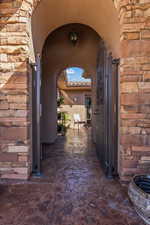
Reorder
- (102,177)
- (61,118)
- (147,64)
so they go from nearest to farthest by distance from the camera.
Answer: (147,64) < (102,177) < (61,118)

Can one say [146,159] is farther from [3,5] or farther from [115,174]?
[3,5]

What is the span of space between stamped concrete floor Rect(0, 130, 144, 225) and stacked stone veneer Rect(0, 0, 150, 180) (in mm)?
271

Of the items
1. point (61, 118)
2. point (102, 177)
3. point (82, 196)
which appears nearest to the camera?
point (82, 196)

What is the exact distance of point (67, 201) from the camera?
1.67 metres

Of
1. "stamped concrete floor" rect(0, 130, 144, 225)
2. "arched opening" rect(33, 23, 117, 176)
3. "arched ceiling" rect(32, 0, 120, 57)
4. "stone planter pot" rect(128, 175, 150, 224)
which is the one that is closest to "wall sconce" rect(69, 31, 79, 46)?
"arched opening" rect(33, 23, 117, 176)

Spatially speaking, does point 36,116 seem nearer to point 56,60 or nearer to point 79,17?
point 79,17

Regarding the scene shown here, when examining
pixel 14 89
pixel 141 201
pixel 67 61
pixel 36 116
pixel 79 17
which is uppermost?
pixel 79 17

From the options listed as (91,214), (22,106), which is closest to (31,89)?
(22,106)

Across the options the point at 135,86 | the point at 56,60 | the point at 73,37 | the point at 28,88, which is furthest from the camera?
the point at 56,60

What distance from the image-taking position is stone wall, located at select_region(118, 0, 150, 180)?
6.39ft

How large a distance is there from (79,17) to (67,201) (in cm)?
299

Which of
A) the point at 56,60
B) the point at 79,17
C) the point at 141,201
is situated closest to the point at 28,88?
the point at 79,17

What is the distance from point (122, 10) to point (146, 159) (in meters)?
2.04

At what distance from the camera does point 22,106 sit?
206 cm
